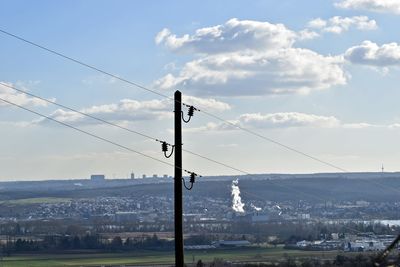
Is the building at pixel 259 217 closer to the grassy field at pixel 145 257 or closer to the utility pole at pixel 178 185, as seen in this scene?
the grassy field at pixel 145 257

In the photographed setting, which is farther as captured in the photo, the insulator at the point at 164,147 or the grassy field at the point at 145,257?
the grassy field at the point at 145,257

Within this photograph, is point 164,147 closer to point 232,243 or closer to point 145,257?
point 145,257

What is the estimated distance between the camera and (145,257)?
107 metres

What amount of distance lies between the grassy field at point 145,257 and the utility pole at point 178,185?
66.2 m

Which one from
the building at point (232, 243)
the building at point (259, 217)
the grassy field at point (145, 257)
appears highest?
the building at point (259, 217)

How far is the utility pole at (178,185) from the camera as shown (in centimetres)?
2358

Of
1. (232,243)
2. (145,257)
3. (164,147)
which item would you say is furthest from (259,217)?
(164,147)

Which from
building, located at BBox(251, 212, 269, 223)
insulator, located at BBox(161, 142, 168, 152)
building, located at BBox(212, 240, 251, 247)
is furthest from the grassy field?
insulator, located at BBox(161, 142, 168, 152)

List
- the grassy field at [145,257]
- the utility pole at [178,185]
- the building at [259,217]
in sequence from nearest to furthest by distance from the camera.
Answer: the utility pole at [178,185]
the grassy field at [145,257]
the building at [259,217]

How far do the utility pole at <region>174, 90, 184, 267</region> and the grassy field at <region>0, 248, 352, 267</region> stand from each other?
66.2m

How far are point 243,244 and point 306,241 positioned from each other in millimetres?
8708

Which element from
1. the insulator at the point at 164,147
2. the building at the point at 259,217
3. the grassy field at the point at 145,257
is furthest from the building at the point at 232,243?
the insulator at the point at 164,147

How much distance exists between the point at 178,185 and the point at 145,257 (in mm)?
83888

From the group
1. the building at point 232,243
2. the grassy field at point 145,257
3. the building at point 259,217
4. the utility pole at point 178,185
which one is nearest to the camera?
the utility pole at point 178,185
